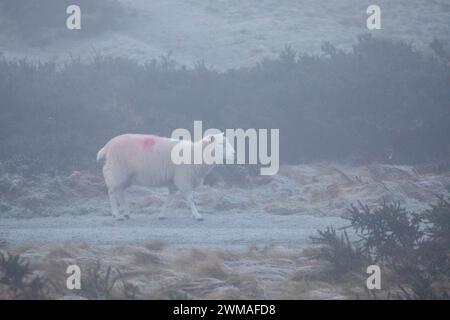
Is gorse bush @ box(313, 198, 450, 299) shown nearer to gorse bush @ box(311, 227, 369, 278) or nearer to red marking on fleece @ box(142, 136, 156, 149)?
gorse bush @ box(311, 227, 369, 278)

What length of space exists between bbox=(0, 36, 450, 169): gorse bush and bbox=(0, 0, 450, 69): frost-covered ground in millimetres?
4278

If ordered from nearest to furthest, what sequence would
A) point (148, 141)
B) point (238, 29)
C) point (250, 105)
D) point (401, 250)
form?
point (401, 250) → point (148, 141) → point (250, 105) → point (238, 29)

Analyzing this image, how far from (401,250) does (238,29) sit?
61.3 ft

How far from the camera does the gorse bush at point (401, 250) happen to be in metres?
7.35

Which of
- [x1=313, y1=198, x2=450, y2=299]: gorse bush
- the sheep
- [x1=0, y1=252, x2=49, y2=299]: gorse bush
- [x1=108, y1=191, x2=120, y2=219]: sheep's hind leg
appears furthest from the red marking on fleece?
[x1=0, y1=252, x2=49, y2=299]: gorse bush

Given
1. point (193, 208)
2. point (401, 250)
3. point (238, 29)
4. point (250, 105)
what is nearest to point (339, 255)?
point (401, 250)

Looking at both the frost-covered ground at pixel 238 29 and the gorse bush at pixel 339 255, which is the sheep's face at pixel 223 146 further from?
the frost-covered ground at pixel 238 29

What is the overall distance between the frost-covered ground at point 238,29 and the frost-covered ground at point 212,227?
937 centimetres

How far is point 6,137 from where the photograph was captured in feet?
45.8

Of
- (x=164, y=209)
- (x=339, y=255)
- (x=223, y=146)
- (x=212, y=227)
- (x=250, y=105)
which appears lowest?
(x=339, y=255)

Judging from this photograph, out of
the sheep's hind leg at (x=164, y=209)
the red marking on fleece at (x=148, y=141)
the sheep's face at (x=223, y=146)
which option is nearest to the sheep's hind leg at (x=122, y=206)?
the sheep's hind leg at (x=164, y=209)

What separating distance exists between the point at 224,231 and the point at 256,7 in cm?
2103

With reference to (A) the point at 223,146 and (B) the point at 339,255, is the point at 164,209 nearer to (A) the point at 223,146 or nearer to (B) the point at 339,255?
(A) the point at 223,146

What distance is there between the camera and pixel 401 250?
8.22 meters
